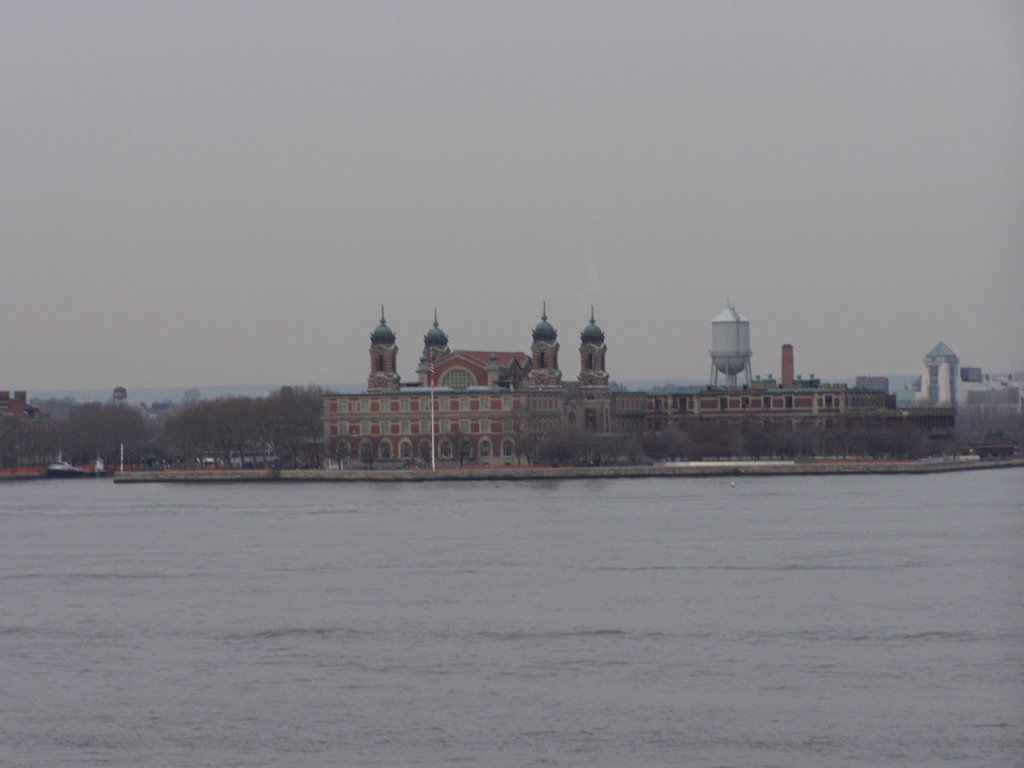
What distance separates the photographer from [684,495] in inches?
3034

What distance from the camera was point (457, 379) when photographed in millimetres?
111812

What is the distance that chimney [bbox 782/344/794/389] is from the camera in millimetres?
128000

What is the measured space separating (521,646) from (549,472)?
213ft

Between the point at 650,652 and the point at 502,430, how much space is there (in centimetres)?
7634

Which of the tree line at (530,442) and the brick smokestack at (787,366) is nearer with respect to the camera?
the tree line at (530,442)

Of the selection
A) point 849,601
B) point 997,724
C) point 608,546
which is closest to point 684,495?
point 608,546

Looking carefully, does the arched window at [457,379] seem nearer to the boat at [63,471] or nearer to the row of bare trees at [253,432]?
the row of bare trees at [253,432]

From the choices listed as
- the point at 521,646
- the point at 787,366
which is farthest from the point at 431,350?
the point at 521,646

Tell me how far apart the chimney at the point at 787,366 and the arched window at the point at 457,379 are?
24.1 metres

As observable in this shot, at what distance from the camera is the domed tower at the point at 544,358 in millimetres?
→ 111938

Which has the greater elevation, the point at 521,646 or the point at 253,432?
the point at 253,432

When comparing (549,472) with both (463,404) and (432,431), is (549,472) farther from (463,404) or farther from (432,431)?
(463,404)

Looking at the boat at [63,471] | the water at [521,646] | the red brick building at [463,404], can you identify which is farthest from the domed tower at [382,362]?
the water at [521,646]

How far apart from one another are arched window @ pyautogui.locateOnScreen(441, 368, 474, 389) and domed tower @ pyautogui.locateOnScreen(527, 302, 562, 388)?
3209mm
